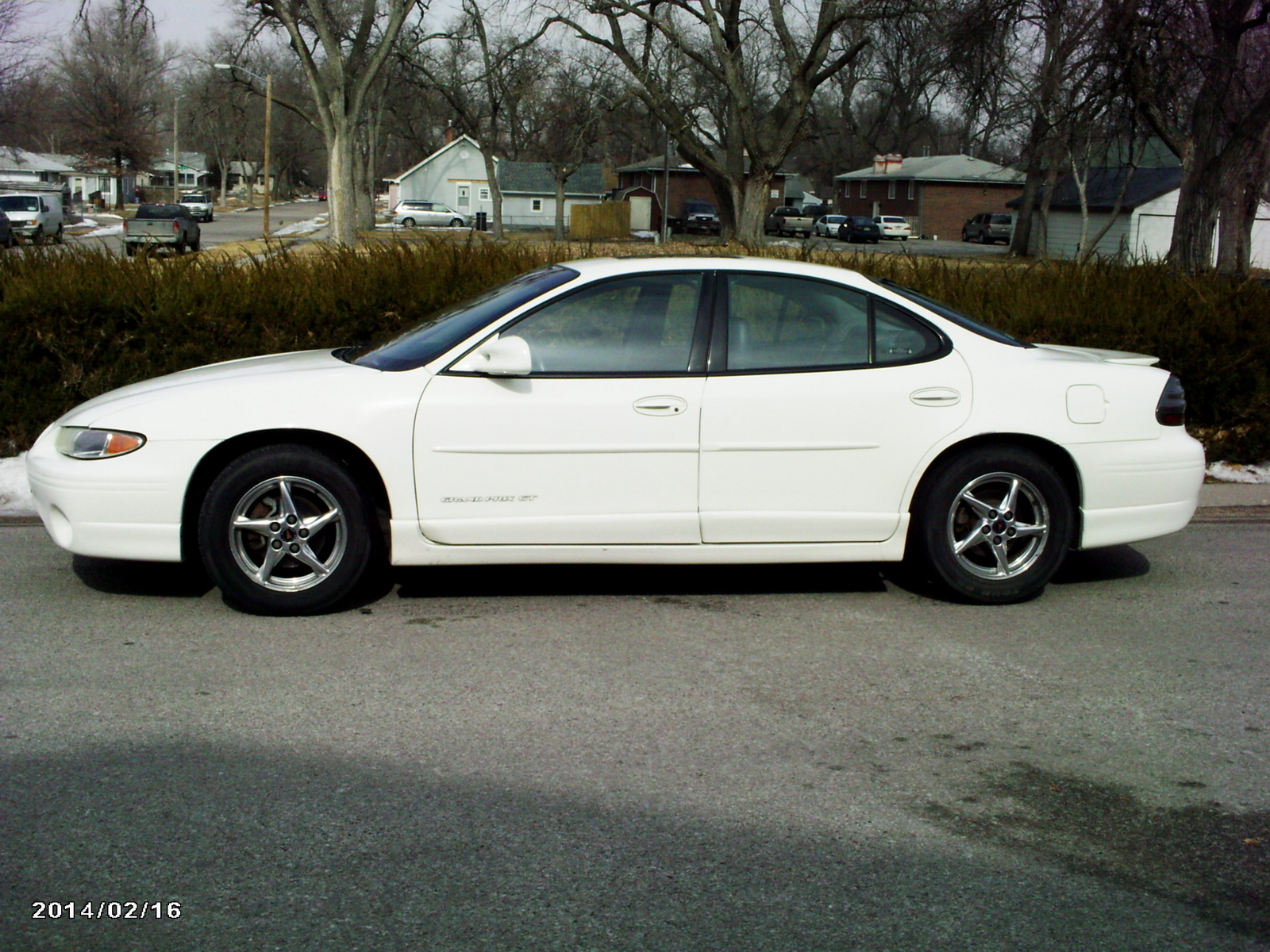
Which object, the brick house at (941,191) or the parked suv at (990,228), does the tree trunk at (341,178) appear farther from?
the brick house at (941,191)

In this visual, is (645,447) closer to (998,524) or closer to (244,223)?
(998,524)

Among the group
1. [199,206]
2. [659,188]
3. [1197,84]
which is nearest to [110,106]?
[199,206]

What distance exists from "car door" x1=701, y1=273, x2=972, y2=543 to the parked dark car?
5953cm

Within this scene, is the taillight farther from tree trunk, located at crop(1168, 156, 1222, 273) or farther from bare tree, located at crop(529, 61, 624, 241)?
bare tree, located at crop(529, 61, 624, 241)

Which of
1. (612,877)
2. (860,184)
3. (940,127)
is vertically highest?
(940,127)

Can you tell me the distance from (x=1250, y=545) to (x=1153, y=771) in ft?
12.5

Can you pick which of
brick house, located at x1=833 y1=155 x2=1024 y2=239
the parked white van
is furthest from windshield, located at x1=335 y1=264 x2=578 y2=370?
brick house, located at x1=833 y1=155 x2=1024 y2=239

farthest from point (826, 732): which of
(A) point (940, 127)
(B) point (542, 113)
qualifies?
(A) point (940, 127)

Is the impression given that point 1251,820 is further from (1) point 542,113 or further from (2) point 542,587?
(1) point 542,113

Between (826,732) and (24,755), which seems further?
(826,732)

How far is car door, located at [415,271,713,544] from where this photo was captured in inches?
219

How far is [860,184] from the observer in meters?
87.9

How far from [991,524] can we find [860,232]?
60485 mm

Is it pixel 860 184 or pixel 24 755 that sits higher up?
→ pixel 860 184
